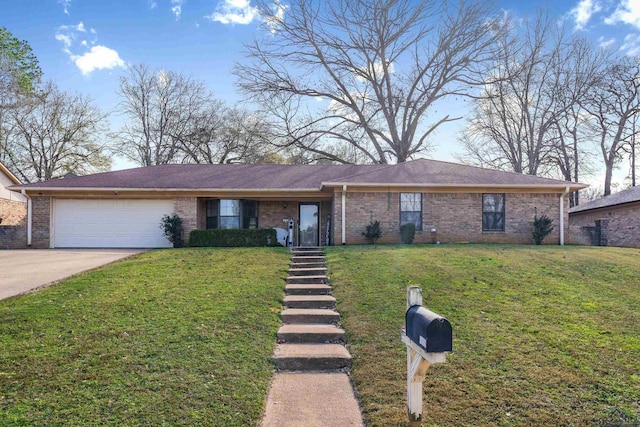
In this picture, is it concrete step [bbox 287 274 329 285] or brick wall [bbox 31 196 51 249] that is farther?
brick wall [bbox 31 196 51 249]

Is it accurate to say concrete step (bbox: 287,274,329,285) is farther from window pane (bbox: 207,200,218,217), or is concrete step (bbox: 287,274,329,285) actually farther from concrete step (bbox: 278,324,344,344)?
window pane (bbox: 207,200,218,217)

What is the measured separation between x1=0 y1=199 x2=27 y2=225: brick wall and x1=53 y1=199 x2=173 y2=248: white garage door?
685cm

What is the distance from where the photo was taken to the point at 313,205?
56.8ft

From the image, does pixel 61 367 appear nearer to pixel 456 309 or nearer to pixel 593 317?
pixel 456 309

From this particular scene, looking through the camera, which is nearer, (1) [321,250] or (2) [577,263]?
(2) [577,263]

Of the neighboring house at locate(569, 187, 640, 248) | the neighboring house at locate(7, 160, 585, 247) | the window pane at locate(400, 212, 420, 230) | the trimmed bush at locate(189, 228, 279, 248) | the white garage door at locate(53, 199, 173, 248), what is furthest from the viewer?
the neighboring house at locate(569, 187, 640, 248)

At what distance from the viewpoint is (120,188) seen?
15797mm

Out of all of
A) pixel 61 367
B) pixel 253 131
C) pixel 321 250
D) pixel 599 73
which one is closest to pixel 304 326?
pixel 61 367

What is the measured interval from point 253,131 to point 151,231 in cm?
1298

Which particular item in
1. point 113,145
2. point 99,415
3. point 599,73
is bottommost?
point 99,415

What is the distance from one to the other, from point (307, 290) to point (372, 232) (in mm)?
7152

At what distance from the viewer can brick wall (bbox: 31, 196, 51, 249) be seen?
15953 mm

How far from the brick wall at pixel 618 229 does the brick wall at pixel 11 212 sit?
2566 cm

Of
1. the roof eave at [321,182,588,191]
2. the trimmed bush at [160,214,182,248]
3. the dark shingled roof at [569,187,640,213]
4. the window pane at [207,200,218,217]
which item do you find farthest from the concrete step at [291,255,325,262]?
the dark shingled roof at [569,187,640,213]
